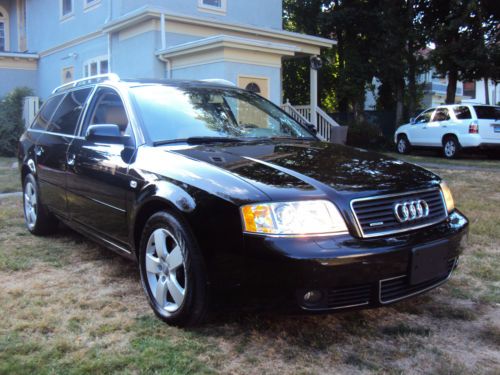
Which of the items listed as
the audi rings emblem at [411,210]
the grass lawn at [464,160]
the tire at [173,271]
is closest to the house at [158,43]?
the grass lawn at [464,160]

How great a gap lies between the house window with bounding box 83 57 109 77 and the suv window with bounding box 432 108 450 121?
396 inches

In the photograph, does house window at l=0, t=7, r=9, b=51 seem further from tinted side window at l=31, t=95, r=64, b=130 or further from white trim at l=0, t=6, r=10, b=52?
tinted side window at l=31, t=95, r=64, b=130

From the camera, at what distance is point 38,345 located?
304cm

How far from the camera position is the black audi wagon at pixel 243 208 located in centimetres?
278

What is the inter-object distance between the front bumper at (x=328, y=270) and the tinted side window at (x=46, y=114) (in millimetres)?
3643

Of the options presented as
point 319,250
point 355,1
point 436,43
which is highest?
point 355,1

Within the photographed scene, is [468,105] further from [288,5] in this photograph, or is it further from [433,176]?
[433,176]

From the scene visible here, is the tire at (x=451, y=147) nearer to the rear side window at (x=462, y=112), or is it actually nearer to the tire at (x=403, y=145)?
the rear side window at (x=462, y=112)

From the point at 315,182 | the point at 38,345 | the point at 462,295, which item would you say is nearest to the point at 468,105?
the point at 462,295

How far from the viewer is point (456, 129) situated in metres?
14.8

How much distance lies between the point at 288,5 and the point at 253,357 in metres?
21.8

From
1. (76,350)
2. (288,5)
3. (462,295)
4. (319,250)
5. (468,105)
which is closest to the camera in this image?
(319,250)

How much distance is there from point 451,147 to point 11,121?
13.1 m

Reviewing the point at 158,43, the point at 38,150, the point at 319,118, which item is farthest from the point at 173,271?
the point at 319,118
